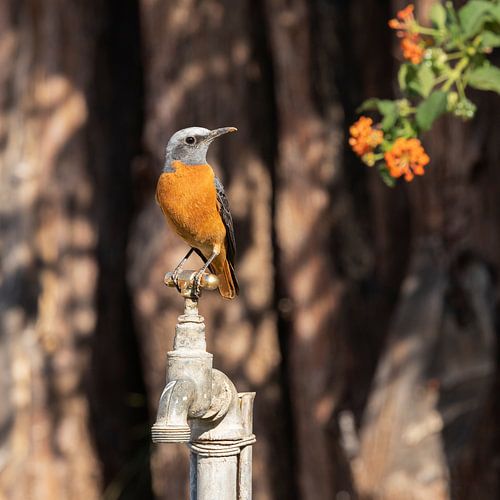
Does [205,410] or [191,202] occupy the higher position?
[191,202]

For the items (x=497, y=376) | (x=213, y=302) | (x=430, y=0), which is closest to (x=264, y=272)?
(x=213, y=302)

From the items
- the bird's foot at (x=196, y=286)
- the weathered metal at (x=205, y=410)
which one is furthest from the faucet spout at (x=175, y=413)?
the bird's foot at (x=196, y=286)

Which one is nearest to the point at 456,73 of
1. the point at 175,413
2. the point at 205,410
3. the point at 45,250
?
the point at 205,410

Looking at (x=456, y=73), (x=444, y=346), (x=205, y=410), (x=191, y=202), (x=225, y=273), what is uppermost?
(x=456, y=73)

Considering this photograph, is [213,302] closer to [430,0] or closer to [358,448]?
[358,448]

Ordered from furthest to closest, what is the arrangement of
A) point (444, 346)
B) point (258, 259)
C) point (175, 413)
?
point (258, 259)
point (444, 346)
point (175, 413)

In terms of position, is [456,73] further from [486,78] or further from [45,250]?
[45,250]

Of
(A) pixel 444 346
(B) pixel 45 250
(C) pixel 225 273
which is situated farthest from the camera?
(B) pixel 45 250

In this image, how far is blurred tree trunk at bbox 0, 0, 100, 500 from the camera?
509cm

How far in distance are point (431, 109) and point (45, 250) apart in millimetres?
2806

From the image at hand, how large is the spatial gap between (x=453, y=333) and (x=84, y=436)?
6.57ft

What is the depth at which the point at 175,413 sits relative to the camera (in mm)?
2176

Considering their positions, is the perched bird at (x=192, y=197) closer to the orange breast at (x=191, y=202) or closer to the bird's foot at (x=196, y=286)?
the orange breast at (x=191, y=202)

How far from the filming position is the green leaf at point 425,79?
2.92 metres
